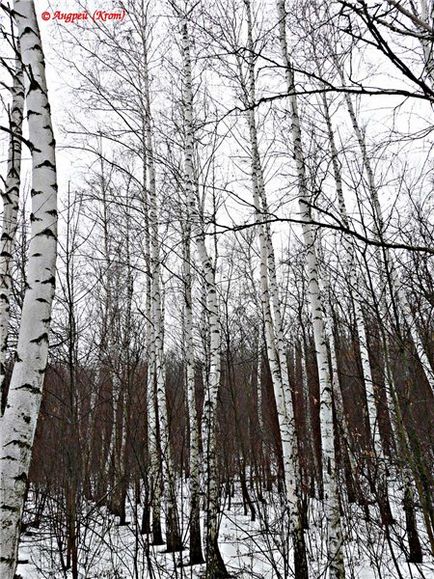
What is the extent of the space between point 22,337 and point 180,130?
6.22 m

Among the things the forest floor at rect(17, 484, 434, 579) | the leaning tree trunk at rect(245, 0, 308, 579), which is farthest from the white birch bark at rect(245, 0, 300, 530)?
the forest floor at rect(17, 484, 434, 579)

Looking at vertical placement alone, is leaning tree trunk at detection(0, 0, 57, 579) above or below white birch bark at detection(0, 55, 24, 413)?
below

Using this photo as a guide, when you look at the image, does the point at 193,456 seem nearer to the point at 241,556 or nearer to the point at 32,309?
the point at 241,556

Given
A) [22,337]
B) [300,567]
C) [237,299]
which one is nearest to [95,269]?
[237,299]

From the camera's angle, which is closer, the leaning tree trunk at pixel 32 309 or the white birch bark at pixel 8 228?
the leaning tree trunk at pixel 32 309

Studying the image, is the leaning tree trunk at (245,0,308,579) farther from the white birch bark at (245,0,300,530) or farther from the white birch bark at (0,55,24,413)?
the white birch bark at (0,55,24,413)

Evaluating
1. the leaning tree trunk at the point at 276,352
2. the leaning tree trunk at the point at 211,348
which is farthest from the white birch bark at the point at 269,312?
the leaning tree trunk at the point at 211,348

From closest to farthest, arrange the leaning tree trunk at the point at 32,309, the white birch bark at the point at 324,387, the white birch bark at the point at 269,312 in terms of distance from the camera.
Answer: the leaning tree trunk at the point at 32,309 < the white birch bark at the point at 324,387 < the white birch bark at the point at 269,312

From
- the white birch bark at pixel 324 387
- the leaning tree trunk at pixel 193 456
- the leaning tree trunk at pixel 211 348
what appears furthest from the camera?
the leaning tree trunk at pixel 193 456

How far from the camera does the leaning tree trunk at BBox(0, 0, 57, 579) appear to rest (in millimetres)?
2172

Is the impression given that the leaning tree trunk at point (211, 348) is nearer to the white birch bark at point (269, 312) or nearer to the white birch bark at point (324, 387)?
the white birch bark at point (269, 312)

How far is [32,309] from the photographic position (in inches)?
97.0

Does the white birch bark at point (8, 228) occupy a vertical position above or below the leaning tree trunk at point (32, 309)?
above

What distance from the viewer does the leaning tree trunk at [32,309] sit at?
7.13ft
